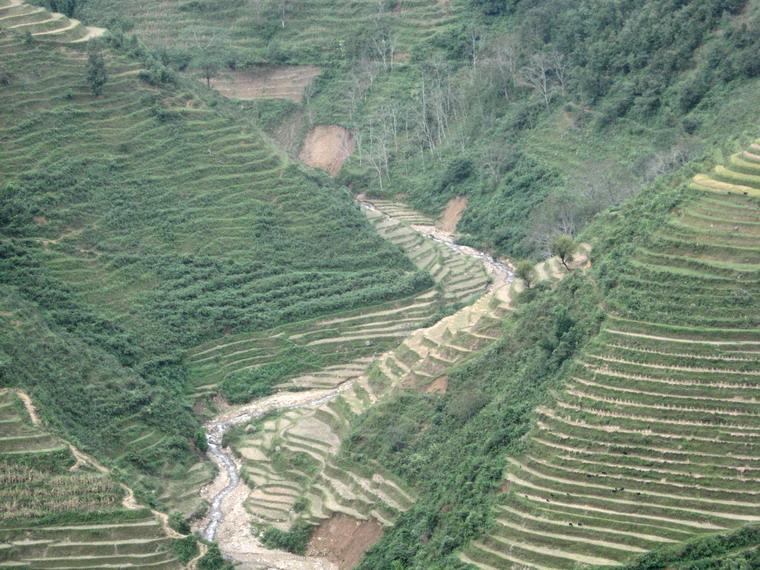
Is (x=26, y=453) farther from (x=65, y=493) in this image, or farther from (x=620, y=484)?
(x=620, y=484)

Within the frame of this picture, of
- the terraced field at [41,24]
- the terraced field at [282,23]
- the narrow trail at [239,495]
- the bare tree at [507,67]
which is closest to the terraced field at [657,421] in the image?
the narrow trail at [239,495]

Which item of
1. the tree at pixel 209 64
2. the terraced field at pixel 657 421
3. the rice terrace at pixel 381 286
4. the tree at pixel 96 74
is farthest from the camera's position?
the tree at pixel 209 64

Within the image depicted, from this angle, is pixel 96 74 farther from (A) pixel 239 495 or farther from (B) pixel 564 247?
(B) pixel 564 247

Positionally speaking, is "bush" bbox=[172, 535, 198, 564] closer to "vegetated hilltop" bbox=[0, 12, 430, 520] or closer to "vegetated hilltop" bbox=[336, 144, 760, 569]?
"vegetated hilltop" bbox=[0, 12, 430, 520]

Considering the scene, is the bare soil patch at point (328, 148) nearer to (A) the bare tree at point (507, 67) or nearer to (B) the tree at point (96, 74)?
(A) the bare tree at point (507, 67)

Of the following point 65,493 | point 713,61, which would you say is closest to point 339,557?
point 65,493

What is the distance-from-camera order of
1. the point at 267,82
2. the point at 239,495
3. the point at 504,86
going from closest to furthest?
the point at 239,495, the point at 504,86, the point at 267,82

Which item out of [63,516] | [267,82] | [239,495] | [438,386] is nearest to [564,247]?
[438,386]
